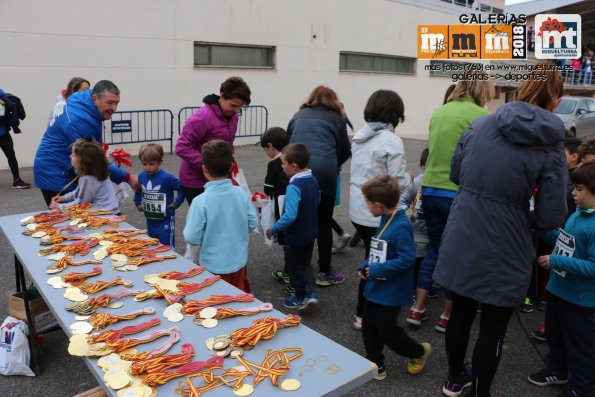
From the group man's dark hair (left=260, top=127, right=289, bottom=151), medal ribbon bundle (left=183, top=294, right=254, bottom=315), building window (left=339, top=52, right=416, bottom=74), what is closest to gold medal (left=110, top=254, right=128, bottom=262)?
medal ribbon bundle (left=183, top=294, right=254, bottom=315)

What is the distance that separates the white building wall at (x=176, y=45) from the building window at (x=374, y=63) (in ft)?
0.80

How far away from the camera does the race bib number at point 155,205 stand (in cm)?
400

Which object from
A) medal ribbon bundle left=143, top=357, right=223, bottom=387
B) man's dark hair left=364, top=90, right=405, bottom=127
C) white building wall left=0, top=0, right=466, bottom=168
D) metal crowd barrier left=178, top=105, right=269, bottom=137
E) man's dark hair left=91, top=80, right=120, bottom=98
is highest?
white building wall left=0, top=0, right=466, bottom=168

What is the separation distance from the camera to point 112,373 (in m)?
1.62

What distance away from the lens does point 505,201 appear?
230cm

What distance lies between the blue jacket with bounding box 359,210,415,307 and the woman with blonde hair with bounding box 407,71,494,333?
0.66 meters

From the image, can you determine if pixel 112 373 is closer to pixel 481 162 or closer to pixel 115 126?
pixel 481 162

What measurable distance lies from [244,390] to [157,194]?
8.88ft

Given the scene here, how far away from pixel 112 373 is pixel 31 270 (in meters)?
1.13

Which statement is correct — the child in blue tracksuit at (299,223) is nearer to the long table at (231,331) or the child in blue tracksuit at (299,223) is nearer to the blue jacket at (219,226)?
the blue jacket at (219,226)

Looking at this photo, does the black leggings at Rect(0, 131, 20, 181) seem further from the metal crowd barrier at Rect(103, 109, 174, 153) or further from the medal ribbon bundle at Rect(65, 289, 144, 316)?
the medal ribbon bundle at Rect(65, 289, 144, 316)

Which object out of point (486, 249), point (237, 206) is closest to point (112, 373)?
point (237, 206)

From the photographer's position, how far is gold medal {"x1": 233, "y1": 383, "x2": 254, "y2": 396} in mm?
1533

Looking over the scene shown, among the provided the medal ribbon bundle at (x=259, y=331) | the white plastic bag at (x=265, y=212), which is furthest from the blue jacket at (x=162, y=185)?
the medal ribbon bundle at (x=259, y=331)
